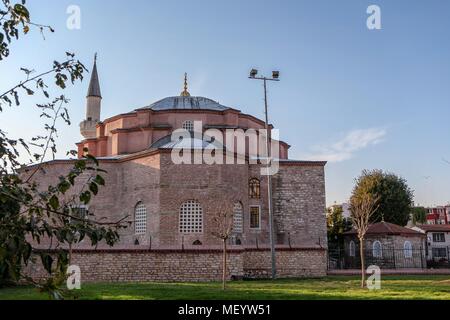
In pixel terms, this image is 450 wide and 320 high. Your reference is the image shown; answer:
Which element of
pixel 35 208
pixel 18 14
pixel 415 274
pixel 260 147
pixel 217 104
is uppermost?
pixel 217 104

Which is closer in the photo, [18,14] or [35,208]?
[35,208]

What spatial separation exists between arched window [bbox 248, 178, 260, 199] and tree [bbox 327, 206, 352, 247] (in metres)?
8.95

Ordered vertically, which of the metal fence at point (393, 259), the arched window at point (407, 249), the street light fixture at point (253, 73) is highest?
the street light fixture at point (253, 73)

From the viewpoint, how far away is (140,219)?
71.1 ft

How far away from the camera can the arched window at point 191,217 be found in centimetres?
2048

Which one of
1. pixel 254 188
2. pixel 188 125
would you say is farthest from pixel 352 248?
pixel 188 125

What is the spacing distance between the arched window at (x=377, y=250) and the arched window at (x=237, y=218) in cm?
932

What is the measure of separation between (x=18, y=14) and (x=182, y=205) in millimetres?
17673

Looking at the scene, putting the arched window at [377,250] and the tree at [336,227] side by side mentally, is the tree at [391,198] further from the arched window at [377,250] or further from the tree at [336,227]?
the arched window at [377,250]

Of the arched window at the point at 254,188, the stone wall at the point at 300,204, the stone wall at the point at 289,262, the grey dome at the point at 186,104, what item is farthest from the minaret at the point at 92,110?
the stone wall at the point at 289,262

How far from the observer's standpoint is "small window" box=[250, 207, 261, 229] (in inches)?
927
